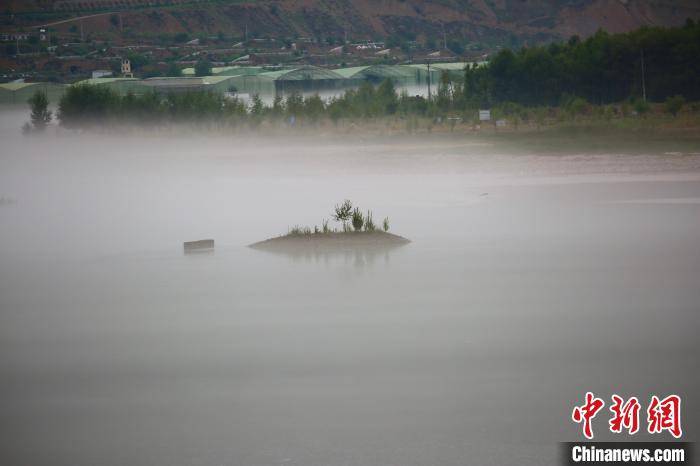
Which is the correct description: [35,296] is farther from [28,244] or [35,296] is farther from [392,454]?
[392,454]

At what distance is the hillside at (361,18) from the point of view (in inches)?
5802

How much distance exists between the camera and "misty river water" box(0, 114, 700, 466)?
38.2ft

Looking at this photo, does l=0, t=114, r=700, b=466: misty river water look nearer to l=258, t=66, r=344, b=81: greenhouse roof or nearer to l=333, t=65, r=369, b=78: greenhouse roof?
l=258, t=66, r=344, b=81: greenhouse roof

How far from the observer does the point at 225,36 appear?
142750 millimetres

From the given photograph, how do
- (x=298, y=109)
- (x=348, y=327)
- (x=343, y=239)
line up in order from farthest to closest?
(x=298, y=109) < (x=343, y=239) < (x=348, y=327)

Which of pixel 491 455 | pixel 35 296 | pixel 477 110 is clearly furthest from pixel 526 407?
pixel 477 110

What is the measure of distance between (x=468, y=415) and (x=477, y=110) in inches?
2040

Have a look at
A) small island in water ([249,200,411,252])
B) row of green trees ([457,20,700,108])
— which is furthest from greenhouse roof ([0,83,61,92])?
small island in water ([249,200,411,252])

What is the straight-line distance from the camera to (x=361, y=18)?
516 ft

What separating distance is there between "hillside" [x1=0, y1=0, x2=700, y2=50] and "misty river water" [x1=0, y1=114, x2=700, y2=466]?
113 meters

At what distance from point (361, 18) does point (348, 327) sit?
14364 cm

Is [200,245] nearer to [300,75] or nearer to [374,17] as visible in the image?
[300,75]

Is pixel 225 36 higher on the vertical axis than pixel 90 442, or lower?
higher

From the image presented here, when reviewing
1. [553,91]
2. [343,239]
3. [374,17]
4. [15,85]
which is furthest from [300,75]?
[343,239]
